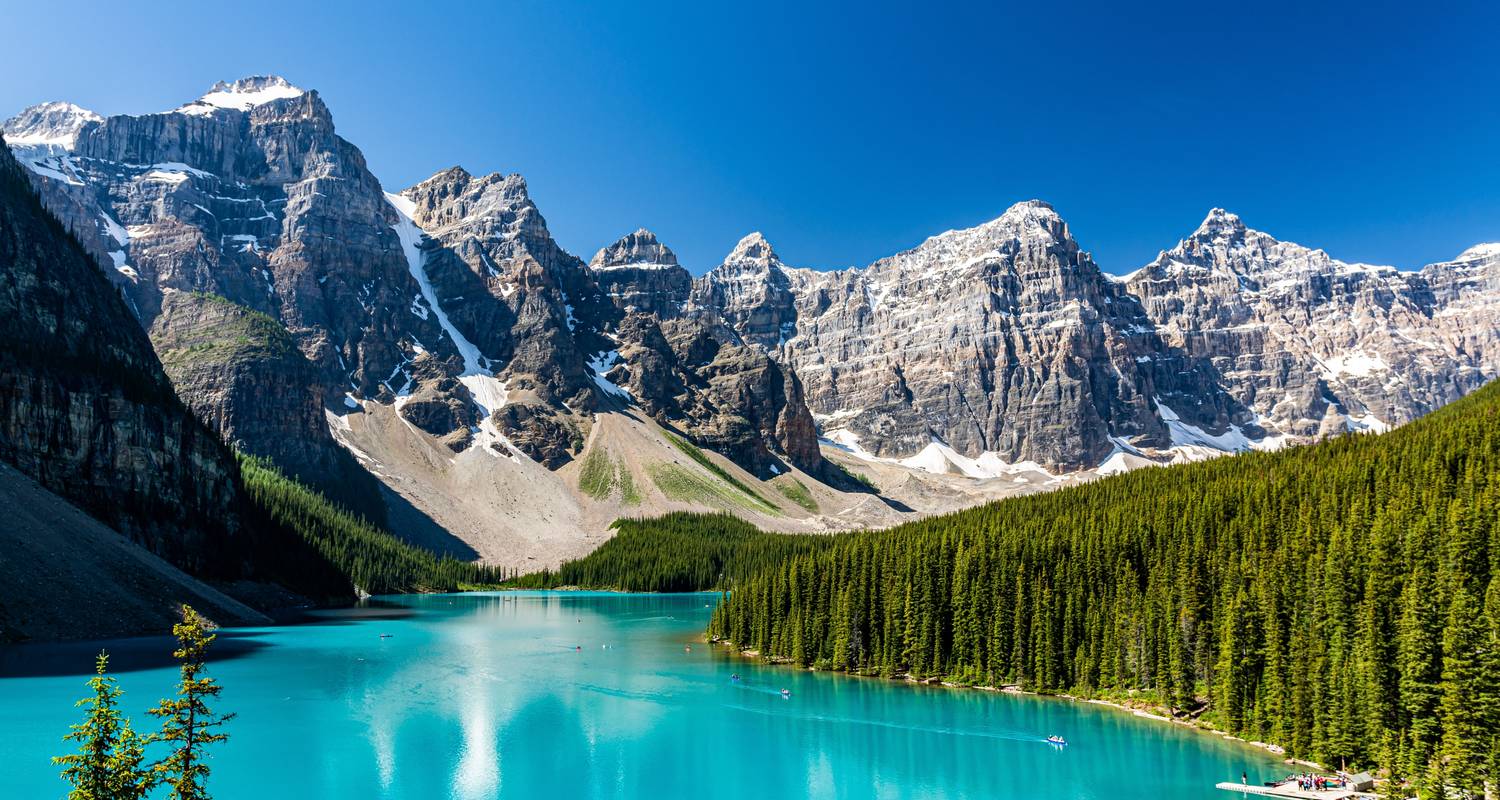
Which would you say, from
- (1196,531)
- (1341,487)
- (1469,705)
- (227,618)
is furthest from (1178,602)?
(227,618)

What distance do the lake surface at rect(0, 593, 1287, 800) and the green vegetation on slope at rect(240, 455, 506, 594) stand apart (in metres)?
75.4

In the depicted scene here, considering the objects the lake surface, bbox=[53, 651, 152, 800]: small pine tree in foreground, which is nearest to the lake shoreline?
the lake surface

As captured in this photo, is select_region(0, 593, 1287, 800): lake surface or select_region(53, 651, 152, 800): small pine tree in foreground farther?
select_region(0, 593, 1287, 800): lake surface

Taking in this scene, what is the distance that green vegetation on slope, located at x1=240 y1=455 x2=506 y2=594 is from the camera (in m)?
163

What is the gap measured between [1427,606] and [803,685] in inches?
1766

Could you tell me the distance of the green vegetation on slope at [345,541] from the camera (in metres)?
163

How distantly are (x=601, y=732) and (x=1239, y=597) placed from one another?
41324 mm

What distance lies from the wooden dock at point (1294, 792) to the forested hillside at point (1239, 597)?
2.71 meters

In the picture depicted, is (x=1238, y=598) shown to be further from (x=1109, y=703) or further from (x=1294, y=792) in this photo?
(x=1294, y=792)

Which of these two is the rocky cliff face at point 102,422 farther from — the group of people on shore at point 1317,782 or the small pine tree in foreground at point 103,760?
the group of people on shore at point 1317,782

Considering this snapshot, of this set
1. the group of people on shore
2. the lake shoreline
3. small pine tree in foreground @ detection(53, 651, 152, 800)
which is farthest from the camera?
the lake shoreline

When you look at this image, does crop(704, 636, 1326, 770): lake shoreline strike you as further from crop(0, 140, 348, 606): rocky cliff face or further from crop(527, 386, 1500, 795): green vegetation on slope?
crop(0, 140, 348, 606): rocky cliff face

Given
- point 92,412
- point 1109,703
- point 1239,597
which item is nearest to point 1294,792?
point 1239,597

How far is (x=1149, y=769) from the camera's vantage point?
49.5m
